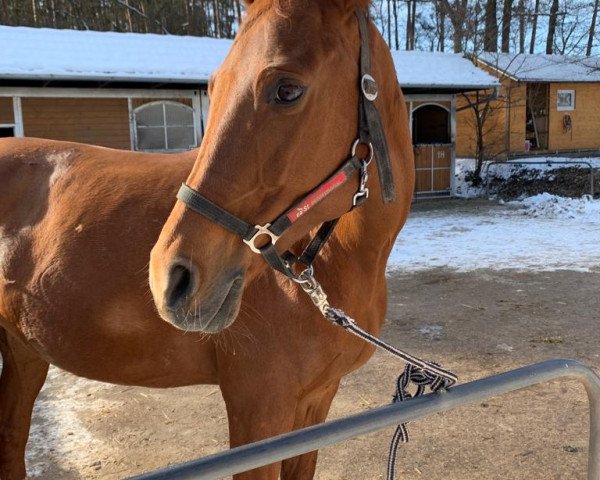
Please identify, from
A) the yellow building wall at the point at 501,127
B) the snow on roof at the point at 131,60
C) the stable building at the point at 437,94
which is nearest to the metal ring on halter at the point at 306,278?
the snow on roof at the point at 131,60

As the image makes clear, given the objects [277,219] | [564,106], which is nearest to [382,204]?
[277,219]

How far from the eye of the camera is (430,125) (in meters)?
17.8

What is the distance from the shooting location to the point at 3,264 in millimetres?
2217

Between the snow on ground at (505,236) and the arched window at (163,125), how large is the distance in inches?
223

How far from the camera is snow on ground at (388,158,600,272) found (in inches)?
308

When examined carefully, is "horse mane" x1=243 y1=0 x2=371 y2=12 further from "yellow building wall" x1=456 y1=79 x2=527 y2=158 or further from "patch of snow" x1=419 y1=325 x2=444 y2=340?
"yellow building wall" x1=456 y1=79 x2=527 y2=158

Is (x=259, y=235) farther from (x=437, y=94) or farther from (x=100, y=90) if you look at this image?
(x=437, y=94)

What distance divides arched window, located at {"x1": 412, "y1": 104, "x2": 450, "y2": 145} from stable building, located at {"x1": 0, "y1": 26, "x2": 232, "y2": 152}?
7.21m

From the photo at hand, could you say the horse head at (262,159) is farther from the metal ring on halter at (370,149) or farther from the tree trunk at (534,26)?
the tree trunk at (534,26)

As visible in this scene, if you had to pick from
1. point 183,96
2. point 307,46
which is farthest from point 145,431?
point 183,96

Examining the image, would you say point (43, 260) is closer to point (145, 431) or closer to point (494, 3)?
point (145, 431)

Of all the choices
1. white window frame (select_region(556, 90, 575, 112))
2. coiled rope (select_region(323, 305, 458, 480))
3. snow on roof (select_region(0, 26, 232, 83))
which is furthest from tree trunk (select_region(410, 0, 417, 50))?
coiled rope (select_region(323, 305, 458, 480))

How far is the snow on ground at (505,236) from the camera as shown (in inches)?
308

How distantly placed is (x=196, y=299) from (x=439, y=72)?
1517cm
